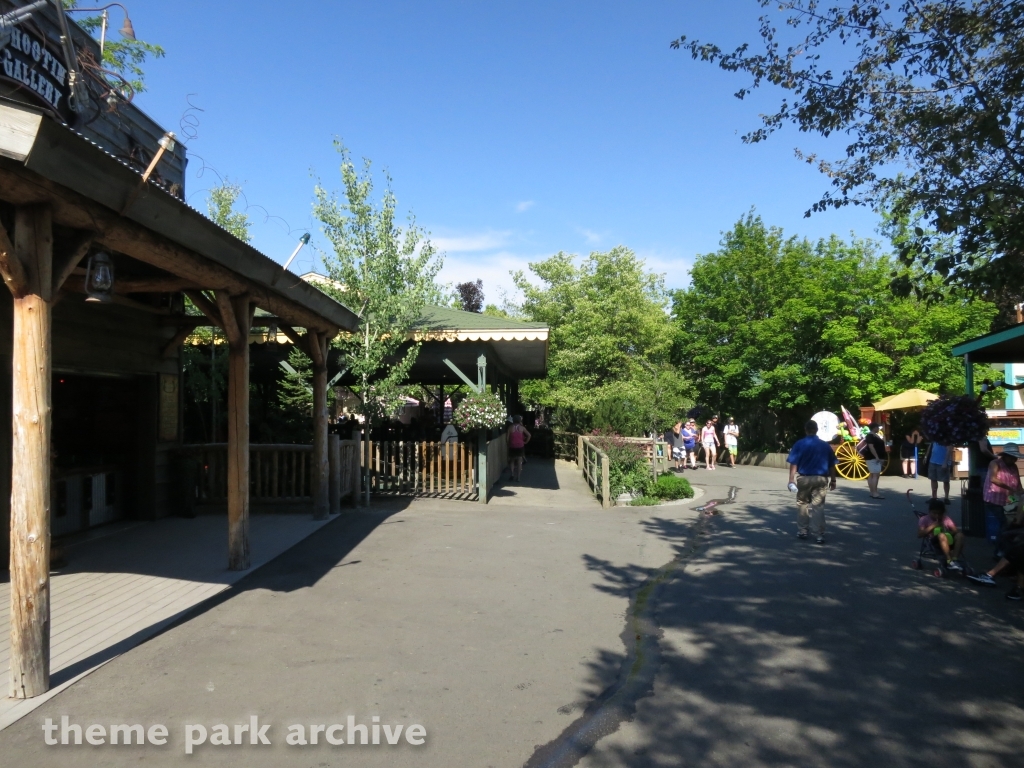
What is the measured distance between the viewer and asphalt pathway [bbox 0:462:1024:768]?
4172mm

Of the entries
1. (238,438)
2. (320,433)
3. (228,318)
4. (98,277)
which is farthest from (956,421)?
(98,277)

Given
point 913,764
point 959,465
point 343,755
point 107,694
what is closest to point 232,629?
point 107,694

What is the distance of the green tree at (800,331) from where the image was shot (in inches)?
979

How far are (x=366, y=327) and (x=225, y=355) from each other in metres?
2.85

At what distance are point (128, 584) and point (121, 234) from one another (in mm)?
3514

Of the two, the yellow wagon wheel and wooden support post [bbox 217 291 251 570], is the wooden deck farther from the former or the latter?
the yellow wagon wheel

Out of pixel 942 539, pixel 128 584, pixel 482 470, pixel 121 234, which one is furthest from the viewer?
pixel 482 470

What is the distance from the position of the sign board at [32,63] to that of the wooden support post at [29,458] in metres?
3.28

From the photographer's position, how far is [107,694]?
4.72 metres

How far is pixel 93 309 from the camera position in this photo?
954 centimetres

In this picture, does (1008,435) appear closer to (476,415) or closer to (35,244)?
(476,415)

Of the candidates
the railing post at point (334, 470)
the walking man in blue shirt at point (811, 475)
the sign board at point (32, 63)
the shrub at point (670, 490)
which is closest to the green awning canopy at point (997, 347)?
the walking man in blue shirt at point (811, 475)

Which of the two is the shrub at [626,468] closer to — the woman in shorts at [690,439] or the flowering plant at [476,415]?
the flowering plant at [476,415]

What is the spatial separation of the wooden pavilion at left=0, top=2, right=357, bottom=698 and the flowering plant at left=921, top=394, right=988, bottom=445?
846 cm
